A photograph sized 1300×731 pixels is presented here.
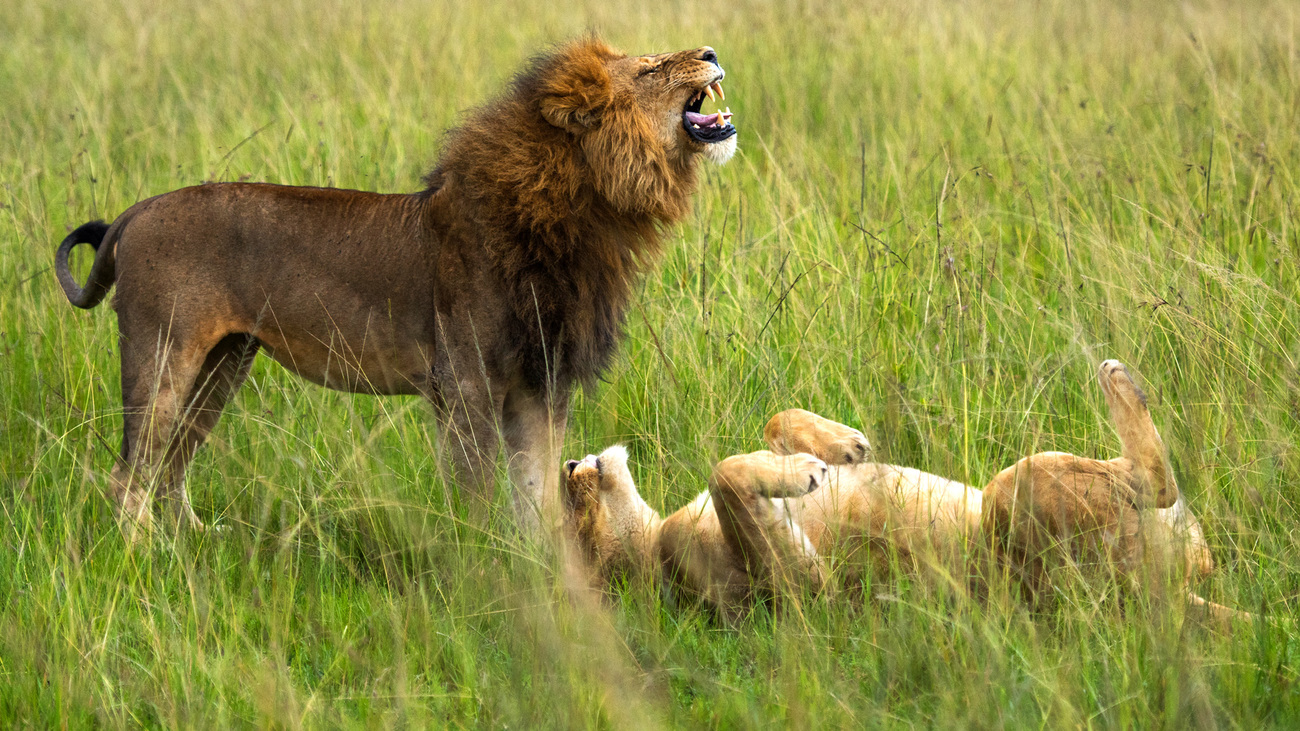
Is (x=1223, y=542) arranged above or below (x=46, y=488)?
below

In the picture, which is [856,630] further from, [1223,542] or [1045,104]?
[1045,104]

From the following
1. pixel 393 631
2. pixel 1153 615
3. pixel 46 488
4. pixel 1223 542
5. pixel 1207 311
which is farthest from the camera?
pixel 1207 311

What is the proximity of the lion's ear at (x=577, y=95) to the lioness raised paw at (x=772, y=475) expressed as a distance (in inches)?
43.8

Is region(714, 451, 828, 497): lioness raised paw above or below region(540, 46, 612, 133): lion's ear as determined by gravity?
below

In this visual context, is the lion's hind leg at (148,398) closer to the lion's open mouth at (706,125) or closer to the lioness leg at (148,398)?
the lioness leg at (148,398)

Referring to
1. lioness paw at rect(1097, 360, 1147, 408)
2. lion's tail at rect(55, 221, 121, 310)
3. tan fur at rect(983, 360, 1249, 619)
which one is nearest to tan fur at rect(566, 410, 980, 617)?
tan fur at rect(983, 360, 1249, 619)

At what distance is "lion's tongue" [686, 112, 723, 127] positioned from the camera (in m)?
3.45

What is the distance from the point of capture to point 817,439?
3277 mm

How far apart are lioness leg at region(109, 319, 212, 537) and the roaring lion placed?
118 centimetres

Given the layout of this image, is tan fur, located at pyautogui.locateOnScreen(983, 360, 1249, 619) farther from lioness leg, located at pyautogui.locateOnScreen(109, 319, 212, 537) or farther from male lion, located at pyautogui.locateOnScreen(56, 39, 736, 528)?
lioness leg, located at pyautogui.locateOnScreen(109, 319, 212, 537)

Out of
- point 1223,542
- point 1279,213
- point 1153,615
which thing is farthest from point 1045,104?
point 1153,615

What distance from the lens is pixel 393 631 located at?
2.68 meters

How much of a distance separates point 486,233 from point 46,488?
1.58 m

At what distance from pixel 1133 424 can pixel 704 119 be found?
1481mm
